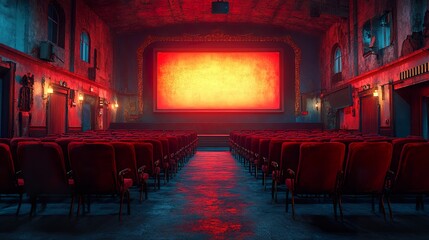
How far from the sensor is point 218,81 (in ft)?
69.7

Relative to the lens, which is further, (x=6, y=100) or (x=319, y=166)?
(x=6, y=100)

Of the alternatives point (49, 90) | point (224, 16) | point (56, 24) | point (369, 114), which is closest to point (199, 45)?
point (224, 16)

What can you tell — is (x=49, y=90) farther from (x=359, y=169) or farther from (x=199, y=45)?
(x=359, y=169)

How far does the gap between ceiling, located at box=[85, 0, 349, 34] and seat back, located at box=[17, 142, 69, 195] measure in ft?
45.2

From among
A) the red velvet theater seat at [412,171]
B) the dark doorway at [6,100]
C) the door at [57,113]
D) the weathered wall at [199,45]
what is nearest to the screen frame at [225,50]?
the weathered wall at [199,45]

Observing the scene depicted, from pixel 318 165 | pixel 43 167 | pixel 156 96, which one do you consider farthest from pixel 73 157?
pixel 156 96

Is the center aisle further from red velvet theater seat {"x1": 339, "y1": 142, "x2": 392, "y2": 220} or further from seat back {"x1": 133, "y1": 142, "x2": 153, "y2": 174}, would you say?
red velvet theater seat {"x1": 339, "y1": 142, "x2": 392, "y2": 220}

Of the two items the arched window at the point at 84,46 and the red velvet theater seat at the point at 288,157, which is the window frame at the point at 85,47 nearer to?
the arched window at the point at 84,46

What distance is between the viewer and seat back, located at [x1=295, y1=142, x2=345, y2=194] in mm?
3777

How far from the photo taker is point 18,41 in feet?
35.2

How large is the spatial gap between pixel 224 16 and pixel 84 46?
7.49m

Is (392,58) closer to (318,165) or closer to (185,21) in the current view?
(318,165)

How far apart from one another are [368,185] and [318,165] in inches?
22.3

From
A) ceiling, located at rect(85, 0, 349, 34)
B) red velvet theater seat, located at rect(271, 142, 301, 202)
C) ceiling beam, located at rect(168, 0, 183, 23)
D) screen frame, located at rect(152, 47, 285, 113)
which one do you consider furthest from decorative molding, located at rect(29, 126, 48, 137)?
red velvet theater seat, located at rect(271, 142, 301, 202)
